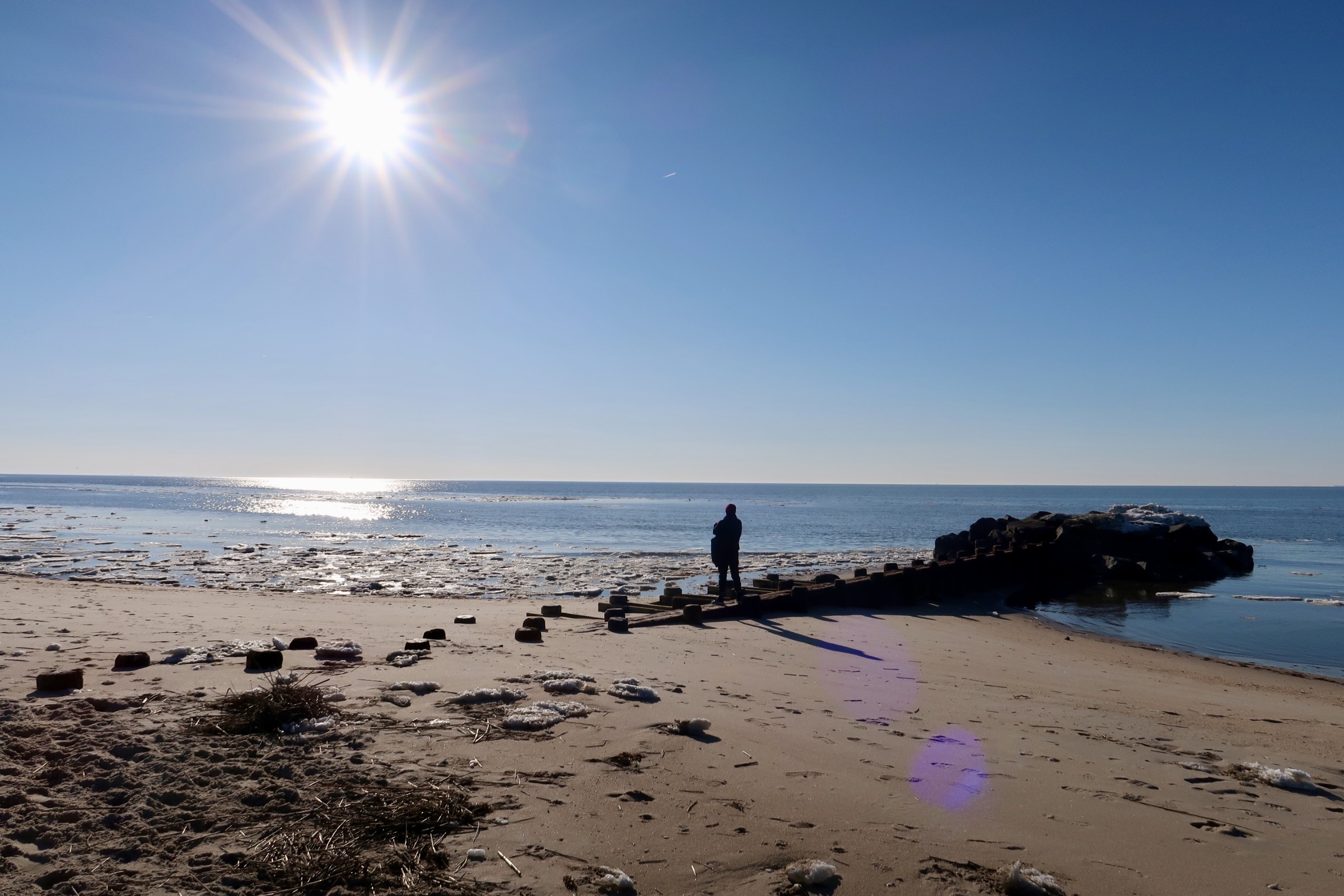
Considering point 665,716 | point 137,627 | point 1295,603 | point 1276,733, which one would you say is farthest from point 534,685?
point 1295,603

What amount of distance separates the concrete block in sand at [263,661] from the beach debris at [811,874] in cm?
570

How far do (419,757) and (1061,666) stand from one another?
31.7 feet

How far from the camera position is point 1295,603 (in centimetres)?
2169

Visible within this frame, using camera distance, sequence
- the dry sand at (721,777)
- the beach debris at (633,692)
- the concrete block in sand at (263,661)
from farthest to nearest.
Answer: the concrete block in sand at (263,661), the beach debris at (633,692), the dry sand at (721,777)

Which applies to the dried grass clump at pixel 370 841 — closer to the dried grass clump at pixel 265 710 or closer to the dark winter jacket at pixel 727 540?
the dried grass clump at pixel 265 710

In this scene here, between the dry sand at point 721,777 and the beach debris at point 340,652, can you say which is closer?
the dry sand at point 721,777

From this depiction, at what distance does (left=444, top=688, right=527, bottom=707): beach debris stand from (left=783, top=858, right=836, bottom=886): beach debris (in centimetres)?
332

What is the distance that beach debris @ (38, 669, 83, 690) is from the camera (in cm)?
627

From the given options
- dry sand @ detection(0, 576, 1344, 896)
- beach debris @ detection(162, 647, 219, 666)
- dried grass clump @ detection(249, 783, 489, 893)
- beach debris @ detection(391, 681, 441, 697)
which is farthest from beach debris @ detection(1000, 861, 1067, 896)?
beach debris @ detection(162, 647, 219, 666)

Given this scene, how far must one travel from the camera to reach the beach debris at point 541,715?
226 inches

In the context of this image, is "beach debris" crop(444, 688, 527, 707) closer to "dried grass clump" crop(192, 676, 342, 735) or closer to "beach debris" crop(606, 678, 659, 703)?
"beach debris" crop(606, 678, 659, 703)

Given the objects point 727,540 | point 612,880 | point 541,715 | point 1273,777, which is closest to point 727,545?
point 727,540

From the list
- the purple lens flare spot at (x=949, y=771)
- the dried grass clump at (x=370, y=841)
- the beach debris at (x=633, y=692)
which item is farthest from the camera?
the beach debris at (x=633, y=692)

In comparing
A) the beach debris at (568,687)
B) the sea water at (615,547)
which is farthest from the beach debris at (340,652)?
the sea water at (615,547)
